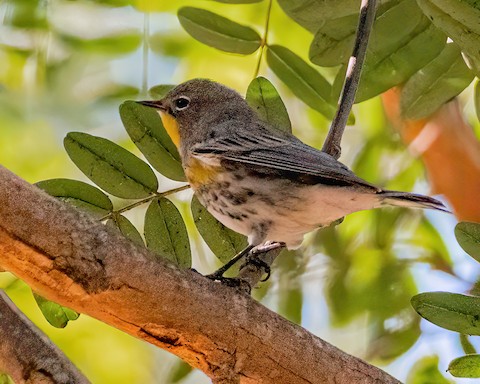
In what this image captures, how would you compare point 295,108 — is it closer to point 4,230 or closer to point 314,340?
point 314,340

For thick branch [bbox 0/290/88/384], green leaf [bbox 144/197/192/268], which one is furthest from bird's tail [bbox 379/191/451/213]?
thick branch [bbox 0/290/88/384]

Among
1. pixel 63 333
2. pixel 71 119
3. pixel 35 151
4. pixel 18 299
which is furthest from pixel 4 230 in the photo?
pixel 71 119

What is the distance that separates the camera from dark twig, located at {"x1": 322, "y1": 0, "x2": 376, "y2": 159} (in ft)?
8.38

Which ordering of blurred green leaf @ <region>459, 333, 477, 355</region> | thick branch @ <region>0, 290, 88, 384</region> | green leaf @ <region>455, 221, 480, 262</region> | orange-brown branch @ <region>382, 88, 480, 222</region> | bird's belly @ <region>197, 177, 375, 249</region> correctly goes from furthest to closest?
orange-brown branch @ <region>382, 88, 480, 222</region> → bird's belly @ <region>197, 177, 375, 249</region> → blurred green leaf @ <region>459, 333, 477, 355</region> → green leaf @ <region>455, 221, 480, 262</region> → thick branch @ <region>0, 290, 88, 384</region>

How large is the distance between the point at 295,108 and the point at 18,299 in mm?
1664

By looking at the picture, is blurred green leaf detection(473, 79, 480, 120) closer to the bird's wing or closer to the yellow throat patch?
the bird's wing

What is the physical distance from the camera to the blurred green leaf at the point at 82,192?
2520mm

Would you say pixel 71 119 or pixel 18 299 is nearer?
pixel 18 299

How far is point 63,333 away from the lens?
3320mm

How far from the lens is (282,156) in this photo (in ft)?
9.14

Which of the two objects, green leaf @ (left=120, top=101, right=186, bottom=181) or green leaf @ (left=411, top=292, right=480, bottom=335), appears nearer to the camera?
green leaf @ (left=411, top=292, right=480, bottom=335)

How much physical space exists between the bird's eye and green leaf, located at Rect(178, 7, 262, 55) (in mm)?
553

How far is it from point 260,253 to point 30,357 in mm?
1082

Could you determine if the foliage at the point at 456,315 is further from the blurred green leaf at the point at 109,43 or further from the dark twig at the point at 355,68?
the blurred green leaf at the point at 109,43
